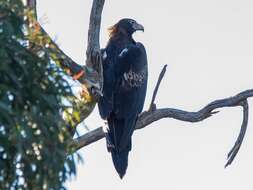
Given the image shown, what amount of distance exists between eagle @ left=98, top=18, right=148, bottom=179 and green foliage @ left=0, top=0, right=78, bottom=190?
10.8 feet

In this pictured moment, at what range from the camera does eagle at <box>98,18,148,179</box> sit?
9422 millimetres

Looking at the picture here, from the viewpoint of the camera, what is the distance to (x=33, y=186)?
6004 millimetres

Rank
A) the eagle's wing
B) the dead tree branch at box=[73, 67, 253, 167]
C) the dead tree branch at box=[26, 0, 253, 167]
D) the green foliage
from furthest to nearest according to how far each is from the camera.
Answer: the eagle's wing
the dead tree branch at box=[73, 67, 253, 167]
the dead tree branch at box=[26, 0, 253, 167]
the green foliage

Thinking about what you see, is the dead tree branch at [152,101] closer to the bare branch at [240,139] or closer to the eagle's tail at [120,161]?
the bare branch at [240,139]

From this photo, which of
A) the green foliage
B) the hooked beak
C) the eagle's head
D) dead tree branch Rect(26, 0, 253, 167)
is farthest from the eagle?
the green foliage

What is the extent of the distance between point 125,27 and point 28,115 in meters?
5.61

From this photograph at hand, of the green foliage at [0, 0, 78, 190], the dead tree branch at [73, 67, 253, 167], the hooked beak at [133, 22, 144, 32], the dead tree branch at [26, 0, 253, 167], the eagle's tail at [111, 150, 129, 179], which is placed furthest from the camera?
the hooked beak at [133, 22, 144, 32]

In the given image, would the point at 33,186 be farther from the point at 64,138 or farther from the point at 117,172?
the point at 117,172

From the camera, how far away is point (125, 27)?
36.9 feet

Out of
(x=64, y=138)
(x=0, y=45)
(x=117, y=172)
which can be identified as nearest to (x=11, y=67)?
(x=0, y=45)

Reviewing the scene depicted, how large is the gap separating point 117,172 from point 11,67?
372 centimetres

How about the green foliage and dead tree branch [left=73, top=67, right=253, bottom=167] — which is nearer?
the green foliage

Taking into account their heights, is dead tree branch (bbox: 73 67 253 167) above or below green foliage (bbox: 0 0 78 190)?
below

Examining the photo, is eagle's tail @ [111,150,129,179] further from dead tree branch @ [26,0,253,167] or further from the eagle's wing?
dead tree branch @ [26,0,253,167]
